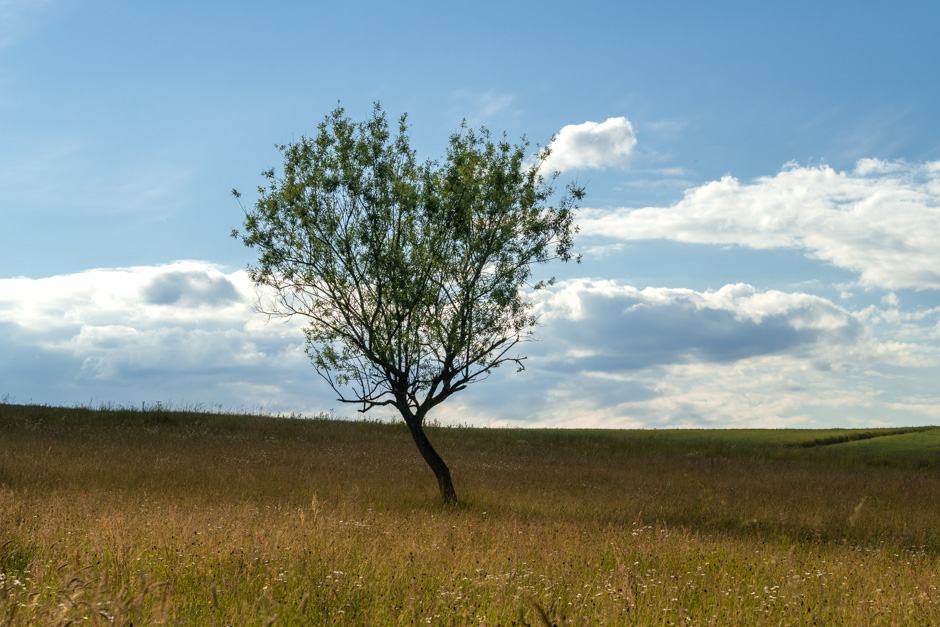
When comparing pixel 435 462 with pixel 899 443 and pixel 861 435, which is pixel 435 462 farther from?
pixel 861 435

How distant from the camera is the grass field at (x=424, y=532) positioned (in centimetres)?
677

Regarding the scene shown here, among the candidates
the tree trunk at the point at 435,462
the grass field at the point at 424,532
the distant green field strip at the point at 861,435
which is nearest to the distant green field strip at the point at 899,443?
the distant green field strip at the point at 861,435

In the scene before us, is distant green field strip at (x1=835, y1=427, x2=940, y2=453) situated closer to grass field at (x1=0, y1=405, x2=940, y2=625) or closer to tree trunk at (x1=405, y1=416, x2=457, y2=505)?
grass field at (x1=0, y1=405, x2=940, y2=625)

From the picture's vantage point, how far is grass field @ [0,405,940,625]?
677 cm

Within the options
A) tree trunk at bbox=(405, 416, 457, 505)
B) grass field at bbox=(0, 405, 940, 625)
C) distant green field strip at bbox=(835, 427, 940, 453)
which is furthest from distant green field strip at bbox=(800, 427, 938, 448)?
tree trunk at bbox=(405, 416, 457, 505)

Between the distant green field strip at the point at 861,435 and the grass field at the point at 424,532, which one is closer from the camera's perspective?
the grass field at the point at 424,532

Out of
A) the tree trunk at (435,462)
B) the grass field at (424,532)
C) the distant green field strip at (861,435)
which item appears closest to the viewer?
the grass field at (424,532)

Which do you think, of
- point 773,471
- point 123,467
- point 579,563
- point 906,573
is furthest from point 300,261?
point 773,471

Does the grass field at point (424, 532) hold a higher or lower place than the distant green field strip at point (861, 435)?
higher

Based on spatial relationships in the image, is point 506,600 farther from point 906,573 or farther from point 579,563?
point 906,573

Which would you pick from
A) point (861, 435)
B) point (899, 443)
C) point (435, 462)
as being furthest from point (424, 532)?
point (861, 435)

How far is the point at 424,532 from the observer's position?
36.8 feet

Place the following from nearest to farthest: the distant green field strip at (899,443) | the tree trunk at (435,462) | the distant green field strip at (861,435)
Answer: the tree trunk at (435,462)
the distant green field strip at (899,443)
the distant green field strip at (861,435)

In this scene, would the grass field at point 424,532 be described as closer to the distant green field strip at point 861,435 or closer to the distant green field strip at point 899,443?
the distant green field strip at point 899,443
